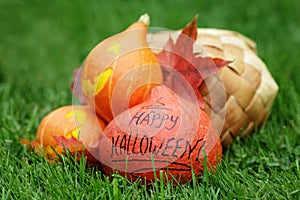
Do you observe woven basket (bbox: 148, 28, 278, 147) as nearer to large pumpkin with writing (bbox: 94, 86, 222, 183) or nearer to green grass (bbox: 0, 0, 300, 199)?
green grass (bbox: 0, 0, 300, 199)

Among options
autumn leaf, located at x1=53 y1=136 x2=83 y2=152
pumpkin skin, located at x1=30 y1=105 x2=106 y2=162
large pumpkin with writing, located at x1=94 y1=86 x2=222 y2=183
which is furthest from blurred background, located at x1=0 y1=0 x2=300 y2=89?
large pumpkin with writing, located at x1=94 y1=86 x2=222 y2=183

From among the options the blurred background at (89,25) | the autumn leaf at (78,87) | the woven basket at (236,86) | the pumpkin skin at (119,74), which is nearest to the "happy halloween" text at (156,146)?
the pumpkin skin at (119,74)

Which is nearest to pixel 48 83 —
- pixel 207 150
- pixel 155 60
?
pixel 155 60

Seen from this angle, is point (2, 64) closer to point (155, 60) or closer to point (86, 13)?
point (86, 13)

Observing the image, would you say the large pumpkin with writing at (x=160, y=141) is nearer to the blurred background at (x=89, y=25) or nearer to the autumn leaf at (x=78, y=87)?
the autumn leaf at (x=78, y=87)

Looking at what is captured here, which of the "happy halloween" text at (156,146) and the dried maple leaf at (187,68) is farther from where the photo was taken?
the dried maple leaf at (187,68)
